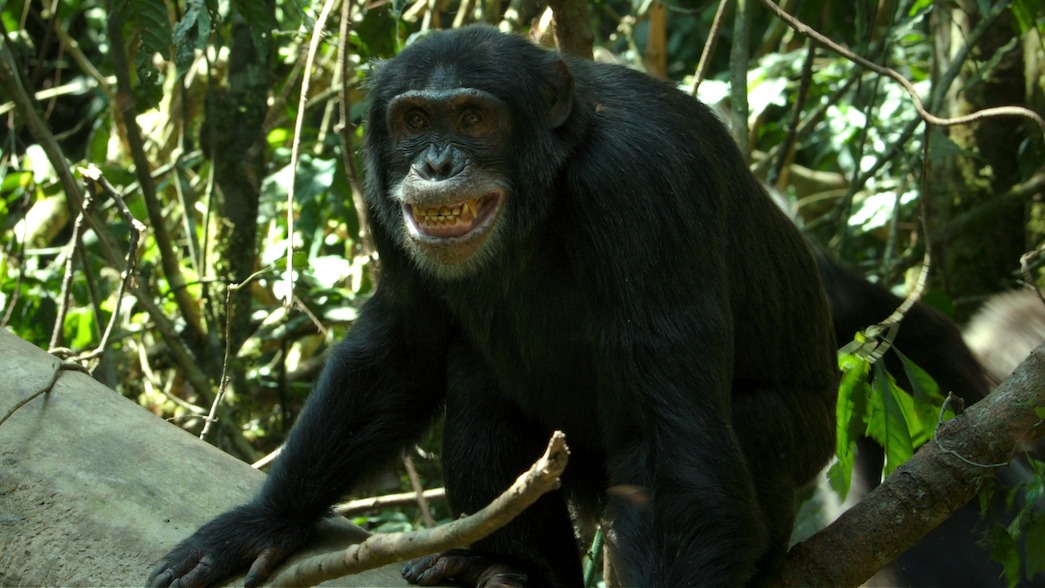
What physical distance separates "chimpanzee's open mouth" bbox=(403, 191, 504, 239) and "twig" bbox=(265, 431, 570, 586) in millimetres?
2032

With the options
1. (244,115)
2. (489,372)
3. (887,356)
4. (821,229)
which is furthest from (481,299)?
(821,229)

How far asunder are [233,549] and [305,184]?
435 centimetres

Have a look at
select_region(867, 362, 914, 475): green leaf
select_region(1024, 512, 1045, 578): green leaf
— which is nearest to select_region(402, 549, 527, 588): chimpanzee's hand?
select_region(867, 362, 914, 475): green leaf

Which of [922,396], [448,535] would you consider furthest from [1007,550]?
[448,535]

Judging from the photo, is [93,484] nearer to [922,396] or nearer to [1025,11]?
[922,396]

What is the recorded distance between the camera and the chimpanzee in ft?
16.0

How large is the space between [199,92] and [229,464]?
25.0 feet

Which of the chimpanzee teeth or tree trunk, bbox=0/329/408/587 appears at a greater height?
the chimpanzee teeth

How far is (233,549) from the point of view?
516 cm

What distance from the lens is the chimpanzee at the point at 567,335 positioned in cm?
488

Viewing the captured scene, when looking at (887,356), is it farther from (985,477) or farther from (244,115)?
(244,115)

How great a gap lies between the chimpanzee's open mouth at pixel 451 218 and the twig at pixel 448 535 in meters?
2.03

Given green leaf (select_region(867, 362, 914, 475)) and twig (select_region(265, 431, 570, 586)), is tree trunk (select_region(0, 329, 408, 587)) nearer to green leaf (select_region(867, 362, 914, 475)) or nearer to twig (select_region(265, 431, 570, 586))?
twig (select_region(265, 431, 570, 586))

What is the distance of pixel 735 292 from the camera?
18.6ft
